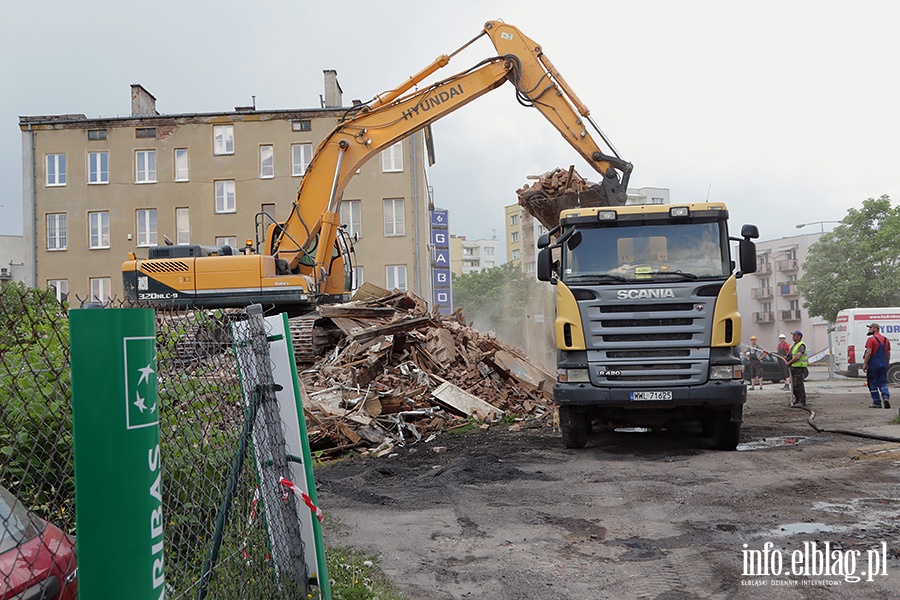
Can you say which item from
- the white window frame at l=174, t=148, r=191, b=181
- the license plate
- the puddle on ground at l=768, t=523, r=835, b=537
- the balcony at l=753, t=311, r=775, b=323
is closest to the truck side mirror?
the license plate

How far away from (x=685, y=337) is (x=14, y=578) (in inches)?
353

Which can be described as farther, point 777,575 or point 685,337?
point 685,337

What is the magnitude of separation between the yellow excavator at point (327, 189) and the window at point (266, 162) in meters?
26.2

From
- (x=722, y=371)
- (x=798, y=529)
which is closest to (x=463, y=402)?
(x=722, y=371)

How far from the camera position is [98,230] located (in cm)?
4209

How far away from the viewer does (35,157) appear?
42156mm

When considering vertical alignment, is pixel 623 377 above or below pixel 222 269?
below

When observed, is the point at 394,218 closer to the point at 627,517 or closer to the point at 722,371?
the point at 722,371

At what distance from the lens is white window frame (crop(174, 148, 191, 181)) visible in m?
42.0

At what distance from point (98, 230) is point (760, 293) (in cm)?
7057

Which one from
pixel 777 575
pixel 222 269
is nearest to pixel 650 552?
pixel 777 575

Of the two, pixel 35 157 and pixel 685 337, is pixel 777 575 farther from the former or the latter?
pixel 35 157

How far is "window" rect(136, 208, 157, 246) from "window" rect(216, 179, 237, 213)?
3.40 metres

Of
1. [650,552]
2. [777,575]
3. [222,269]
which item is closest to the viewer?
[777,575]
